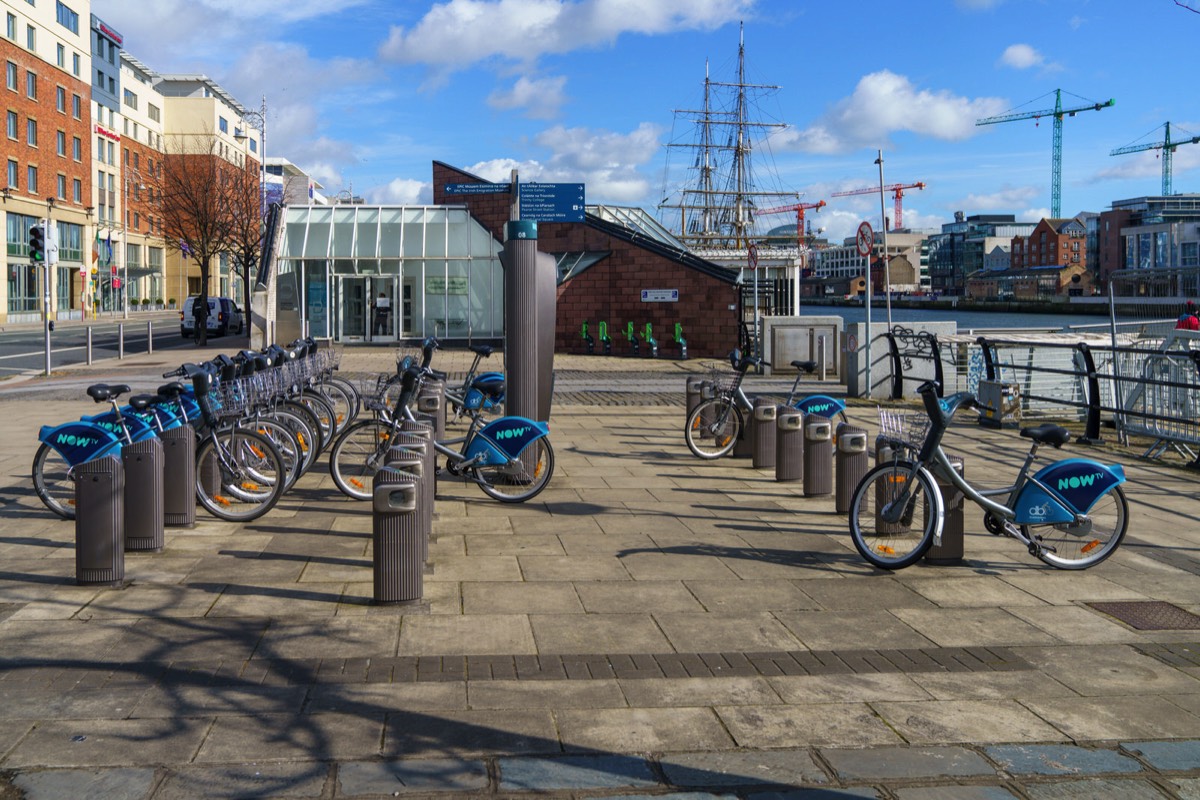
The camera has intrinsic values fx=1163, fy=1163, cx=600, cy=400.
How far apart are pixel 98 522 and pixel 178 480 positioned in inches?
67.8

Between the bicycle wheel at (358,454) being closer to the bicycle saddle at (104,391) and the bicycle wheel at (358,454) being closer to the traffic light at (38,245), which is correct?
the bicycle saddle at (104,391)

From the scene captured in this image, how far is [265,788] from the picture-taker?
409 centimetres

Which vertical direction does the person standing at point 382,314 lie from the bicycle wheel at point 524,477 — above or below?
above

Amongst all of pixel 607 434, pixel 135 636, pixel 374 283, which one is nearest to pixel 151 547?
pixel 135 636

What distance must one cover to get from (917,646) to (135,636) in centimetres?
400

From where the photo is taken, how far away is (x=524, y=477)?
984 cm

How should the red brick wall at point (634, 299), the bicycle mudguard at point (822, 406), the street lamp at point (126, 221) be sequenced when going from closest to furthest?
the bicycle mudguard at point (822, 406), the red brick wall at point (634, 299), the street lamp at point (126, 221)

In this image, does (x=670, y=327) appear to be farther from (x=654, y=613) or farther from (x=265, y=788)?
(x=265, y=788)

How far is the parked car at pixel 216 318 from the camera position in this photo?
139 feet

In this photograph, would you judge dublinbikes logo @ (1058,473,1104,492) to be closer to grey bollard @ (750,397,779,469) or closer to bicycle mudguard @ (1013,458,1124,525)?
bicycle mudguard @ (1013,458,1124,525)

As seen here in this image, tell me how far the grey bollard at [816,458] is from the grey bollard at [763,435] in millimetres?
1678

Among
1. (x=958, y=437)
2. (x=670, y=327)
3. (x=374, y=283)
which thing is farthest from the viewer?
(x=374, y=283)

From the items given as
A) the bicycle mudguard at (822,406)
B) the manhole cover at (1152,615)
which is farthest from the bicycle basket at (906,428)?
the bicycle mudguard at (822,406)

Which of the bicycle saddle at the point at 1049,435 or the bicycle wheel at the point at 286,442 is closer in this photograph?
the bicycle saddle at the point at 1049,435
